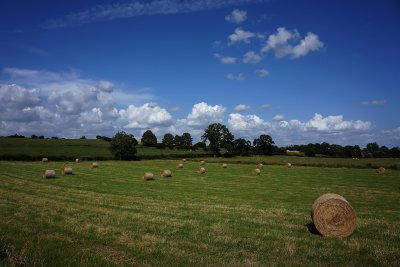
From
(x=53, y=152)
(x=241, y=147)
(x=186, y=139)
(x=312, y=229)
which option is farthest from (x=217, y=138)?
(x=312, y=229)

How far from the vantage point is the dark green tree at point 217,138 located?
118 m

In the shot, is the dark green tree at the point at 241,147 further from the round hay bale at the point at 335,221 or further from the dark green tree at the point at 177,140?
the round hay bale at the point at 335,221

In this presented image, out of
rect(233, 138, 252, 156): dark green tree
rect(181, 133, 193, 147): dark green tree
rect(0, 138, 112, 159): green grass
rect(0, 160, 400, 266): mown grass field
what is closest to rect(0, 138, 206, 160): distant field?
rect(0, 138, 112, 159): green grass

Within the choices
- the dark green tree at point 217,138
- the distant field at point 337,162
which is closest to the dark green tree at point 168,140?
the dark green tree at point 217,138

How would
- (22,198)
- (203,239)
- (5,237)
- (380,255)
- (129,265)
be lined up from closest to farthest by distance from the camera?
(129,265) < (380,255) < (5,237) < (203,239) < (22,198)

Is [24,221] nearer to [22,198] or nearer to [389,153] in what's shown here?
[22,198]

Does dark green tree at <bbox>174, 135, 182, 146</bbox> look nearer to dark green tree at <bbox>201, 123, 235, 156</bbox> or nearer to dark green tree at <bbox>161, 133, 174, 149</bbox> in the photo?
dark green tree at <bbox>161, 133, 174, 149</bbox>

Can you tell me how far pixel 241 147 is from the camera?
124 meters

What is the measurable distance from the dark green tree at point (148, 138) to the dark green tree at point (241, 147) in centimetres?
3719

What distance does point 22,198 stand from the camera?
65.1 feet

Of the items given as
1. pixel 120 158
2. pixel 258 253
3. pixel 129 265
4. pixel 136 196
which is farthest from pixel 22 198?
pixel 120 158

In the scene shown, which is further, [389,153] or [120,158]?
[389,153]

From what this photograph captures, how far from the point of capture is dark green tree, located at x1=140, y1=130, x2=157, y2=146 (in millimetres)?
145500

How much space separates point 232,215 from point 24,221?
8273 millimetres
